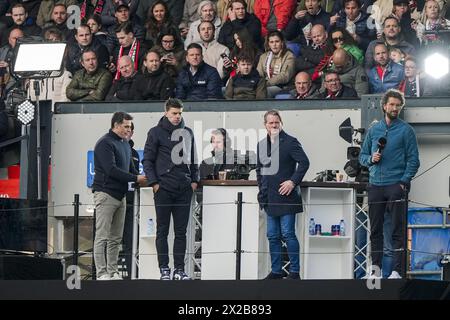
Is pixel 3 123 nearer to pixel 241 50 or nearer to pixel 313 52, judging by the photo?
pixel 241 50

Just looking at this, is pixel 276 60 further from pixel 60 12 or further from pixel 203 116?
→ pixel 60 12

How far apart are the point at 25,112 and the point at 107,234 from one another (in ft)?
9.69

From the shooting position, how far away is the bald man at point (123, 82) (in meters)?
23.8

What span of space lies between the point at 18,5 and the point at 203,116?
198 inches

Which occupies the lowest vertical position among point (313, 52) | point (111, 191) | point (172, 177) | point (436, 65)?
point (111, 191)

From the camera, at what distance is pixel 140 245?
19719 mm

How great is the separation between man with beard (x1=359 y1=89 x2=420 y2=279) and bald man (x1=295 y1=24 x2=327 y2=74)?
4.43 meters

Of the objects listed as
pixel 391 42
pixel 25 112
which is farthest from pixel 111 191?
pixel 391 42

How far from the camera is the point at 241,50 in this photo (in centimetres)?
2370

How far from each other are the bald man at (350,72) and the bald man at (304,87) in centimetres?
36

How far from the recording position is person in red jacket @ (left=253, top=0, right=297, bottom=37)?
2459cm

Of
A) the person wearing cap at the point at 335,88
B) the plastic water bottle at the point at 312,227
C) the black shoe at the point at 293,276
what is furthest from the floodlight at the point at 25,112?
the black shoe at the point at 293,276

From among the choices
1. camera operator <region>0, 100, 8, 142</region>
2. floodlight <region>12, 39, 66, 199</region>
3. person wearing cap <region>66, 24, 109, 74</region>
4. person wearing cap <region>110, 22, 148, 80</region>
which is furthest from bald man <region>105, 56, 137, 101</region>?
floodlight <region>12, 39, 66, 199</region>
